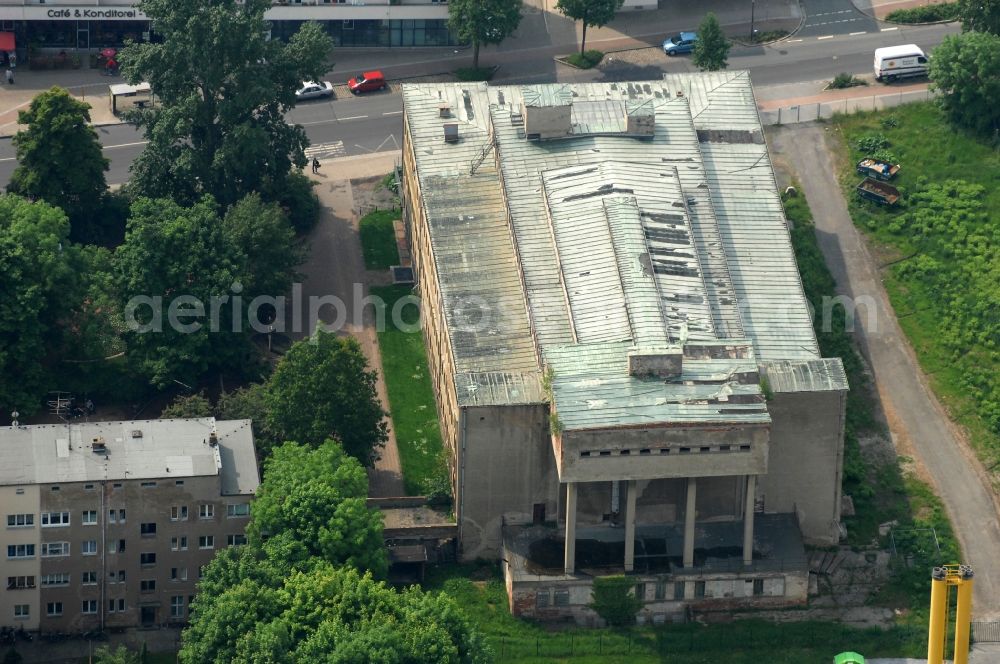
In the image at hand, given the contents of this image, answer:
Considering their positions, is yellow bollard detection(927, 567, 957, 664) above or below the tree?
above

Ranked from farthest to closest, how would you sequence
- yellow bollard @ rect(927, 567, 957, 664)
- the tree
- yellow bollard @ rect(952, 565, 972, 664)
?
the tree, yellow bollard @ rect(952, 565, 972, 664), yellow bollard @ rect(927, 567, 957, 664)

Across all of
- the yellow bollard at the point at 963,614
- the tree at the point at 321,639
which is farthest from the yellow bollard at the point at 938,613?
the tree at the point at 321,639

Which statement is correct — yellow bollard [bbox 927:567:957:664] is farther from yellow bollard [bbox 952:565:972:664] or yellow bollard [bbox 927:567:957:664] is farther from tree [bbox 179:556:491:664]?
tree [bbox 179:556:491:664]

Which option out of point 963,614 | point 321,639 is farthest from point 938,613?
point 321,639

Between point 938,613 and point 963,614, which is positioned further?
point 963,614

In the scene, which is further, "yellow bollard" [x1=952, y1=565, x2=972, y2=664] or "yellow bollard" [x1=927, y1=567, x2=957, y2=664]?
"yellow bollard" [x1=952, y1=565, x2=972, y2=664]

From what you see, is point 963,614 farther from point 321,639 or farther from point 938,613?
point 321,639

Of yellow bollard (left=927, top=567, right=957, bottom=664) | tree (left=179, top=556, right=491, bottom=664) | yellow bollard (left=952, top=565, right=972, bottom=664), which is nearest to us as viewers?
yellow bollard (left=927, top=567, right=957, bottom=664)

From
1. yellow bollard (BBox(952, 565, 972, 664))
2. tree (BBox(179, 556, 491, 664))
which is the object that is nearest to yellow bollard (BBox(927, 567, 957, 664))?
yellow bollard (BBox(952, 565, 972, 664))

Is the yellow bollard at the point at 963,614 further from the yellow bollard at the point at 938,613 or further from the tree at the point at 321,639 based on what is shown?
the tree at the point at 321,639

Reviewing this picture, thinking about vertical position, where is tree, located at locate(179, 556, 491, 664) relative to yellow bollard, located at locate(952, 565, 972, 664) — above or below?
below
